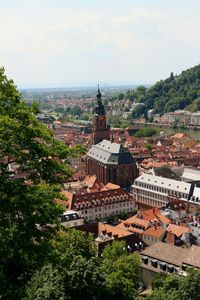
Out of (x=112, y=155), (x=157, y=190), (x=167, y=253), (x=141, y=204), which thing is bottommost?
(x=141, y=204)

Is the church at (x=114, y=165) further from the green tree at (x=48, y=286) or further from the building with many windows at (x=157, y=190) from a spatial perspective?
the green tree at (x=48, y=286)

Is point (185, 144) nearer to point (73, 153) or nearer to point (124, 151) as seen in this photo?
point (124, 151)

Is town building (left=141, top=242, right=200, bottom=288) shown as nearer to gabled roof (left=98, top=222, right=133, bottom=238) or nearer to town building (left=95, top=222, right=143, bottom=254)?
town building (left=95, top=222, right=143, bottom=254)

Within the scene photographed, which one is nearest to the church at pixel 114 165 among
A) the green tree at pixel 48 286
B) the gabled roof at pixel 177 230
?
the gabled roof at pixel 177 230

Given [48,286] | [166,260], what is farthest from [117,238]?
[48,286]

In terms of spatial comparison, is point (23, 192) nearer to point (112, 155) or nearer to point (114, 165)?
point (114, 165)

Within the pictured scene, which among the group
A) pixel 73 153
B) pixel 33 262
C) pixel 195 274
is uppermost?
pixel 73 153

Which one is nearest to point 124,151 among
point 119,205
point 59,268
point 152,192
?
point 152,192

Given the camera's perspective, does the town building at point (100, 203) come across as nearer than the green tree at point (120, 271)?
No

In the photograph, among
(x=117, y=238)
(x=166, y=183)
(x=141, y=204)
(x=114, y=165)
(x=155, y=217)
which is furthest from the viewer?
(x=114, y=165)
